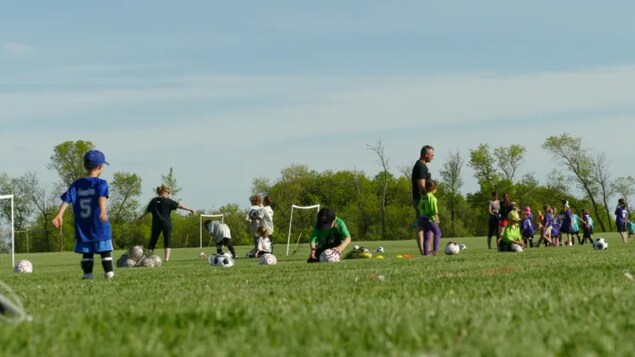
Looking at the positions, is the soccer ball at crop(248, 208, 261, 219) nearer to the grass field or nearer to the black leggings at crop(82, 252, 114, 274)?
the black leggings at crop(82, 252, 114, 274)

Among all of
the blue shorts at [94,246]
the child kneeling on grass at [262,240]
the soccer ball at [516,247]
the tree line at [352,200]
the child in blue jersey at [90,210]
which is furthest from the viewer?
the tree line at [352,200]

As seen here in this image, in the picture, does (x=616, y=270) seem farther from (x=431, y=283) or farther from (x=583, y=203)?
(x=583, y=203)

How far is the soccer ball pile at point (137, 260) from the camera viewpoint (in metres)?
20.6

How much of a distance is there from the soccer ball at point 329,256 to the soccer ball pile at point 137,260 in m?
4.74

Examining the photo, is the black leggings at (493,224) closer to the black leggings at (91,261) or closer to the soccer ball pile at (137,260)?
the soccer ball pile at (137,260)

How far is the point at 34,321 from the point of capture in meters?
5.06

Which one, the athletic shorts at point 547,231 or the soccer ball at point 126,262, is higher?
the athletic shorts at point 547,231

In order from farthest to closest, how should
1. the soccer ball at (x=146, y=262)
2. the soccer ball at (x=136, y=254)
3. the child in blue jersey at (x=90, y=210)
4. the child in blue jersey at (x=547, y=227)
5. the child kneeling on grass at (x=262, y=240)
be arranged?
the child in blue jersey at (x=547, y=227), the child kneeling on grass at (x=262, y=240), the soccer ball at (x=136, y=254), the soccer ball at (x=146, y=262), the child in blue jersey at (x=90, y=210)

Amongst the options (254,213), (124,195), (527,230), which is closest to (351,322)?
(254,213)

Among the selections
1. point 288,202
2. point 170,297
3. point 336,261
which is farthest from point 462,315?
point 288,202

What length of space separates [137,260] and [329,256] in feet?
17.7

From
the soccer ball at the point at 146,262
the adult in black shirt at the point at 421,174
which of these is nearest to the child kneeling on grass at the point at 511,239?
the adult in black shirt at the point at 421,174

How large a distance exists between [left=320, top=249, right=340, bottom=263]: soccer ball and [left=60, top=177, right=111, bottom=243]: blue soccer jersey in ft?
21.4

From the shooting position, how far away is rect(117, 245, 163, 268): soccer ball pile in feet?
67.6
